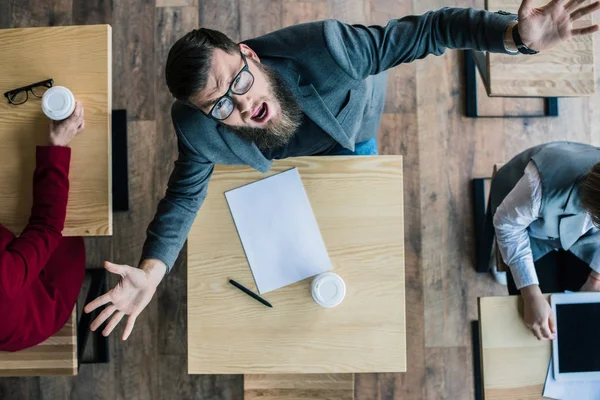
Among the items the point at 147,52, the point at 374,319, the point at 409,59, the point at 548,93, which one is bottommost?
the point at 374,319

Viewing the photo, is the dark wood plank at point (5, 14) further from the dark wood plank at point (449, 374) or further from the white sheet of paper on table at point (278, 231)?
the dark wood plank at point (449, 374)

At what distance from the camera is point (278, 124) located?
128cm

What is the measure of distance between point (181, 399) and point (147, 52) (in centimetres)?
150

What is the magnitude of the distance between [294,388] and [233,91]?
95 cm

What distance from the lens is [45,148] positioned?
4.60 ft

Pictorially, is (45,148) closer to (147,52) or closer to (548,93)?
(147,52)

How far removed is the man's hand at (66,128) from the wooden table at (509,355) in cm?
125

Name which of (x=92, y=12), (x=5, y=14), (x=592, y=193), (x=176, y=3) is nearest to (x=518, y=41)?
(x=592, y=193)

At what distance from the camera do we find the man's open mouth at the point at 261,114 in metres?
1.23

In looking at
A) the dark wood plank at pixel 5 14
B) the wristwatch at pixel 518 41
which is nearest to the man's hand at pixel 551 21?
the wristwatch at pixel 518 41

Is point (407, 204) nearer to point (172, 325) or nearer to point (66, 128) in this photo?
point (172, 325)

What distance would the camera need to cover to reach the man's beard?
1.22 meters

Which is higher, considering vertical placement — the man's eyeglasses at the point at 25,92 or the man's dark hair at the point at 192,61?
the man's dark hair at the point at 192,61

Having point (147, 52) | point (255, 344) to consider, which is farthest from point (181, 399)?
point (147, 52)
